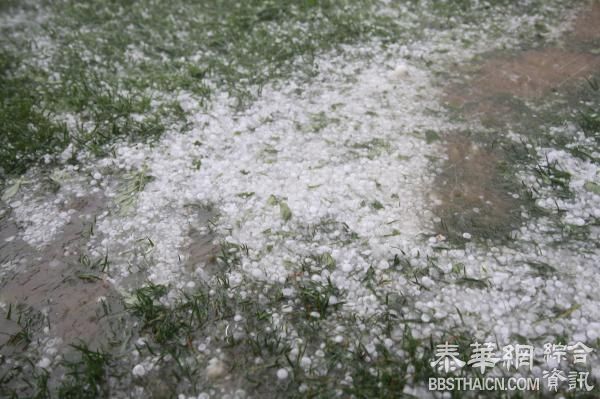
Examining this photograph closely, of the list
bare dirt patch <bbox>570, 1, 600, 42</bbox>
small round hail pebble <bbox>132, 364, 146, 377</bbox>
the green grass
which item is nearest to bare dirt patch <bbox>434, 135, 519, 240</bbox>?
small round hail pebble <bbox>132, 364, 146, 377</bbox>

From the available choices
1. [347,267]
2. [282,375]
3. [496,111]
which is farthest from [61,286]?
[496,111]

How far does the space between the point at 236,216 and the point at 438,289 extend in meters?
1.40

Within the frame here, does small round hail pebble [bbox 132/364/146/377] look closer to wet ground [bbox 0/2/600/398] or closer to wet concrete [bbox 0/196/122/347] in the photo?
wet ground [bbox 0/2/600/398]

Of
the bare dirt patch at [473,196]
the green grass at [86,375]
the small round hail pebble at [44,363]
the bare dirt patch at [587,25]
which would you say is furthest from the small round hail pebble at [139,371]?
the bare dirt patch at [587,25]

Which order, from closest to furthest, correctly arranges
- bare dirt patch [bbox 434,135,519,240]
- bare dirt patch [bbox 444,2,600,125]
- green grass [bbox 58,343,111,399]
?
1. green grass [bbox 58,343,111,399]
2. bare dirt patch [bbox 434,135,519,240]
3. bare dirt patch [bbox 444,2,600,125]

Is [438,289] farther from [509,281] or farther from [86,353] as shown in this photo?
[86,353]

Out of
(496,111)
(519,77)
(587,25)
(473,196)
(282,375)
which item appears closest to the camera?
(282,375)

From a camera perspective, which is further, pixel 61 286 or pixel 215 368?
pixel 61 286

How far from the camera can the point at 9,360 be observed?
2439 millimetres

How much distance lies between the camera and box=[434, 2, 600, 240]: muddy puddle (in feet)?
10.2

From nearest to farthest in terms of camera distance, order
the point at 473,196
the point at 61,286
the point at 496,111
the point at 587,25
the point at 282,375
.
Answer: the point at 282,375 < the point at 61,286 < the point at 473,196 < the point at 496,111 < the point at 587,25

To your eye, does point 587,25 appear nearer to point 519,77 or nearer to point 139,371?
point 519,77

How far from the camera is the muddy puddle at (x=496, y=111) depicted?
3.09 m

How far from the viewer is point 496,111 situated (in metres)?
3.94
